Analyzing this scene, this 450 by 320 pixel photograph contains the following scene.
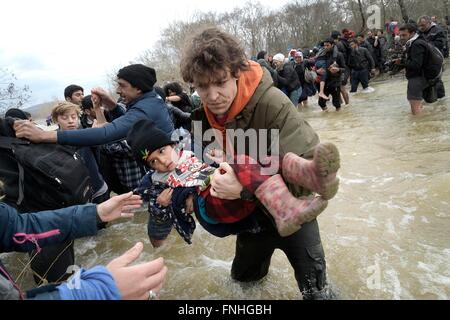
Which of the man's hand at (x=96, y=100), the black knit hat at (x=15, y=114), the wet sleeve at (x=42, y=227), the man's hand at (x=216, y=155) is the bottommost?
the wet sleeve at (x=42, y=227)

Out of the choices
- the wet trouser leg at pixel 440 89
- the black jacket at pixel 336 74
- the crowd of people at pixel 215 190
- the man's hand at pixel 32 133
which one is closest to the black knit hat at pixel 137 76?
the crowd of people at pixel 215 190

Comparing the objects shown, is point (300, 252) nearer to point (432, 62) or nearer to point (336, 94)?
point (432, 62)

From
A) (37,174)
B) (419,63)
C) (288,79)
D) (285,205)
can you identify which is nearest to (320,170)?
(285,205)

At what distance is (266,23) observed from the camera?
36375 mm

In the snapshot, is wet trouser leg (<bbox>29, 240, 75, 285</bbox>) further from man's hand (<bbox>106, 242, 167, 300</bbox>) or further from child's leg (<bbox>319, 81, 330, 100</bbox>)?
child's leg (<bbox>319, 81, 330, 100</bbox>)

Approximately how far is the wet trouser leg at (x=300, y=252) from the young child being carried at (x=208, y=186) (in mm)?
281

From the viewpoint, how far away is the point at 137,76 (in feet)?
9.62

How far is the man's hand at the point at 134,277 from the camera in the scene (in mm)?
1199

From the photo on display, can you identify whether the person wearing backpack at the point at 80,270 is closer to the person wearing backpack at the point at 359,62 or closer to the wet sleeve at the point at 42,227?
the wet sleeve at the point at 42,227

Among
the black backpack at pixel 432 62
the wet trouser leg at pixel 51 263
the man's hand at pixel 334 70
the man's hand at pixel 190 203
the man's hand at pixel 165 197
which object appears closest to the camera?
the man's hand at pixel 190 203

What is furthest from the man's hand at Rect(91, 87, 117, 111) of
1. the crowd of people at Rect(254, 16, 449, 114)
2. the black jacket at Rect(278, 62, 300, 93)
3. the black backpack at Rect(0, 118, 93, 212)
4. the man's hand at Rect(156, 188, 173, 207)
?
the black jacket at Rect(278, 62, 300, 93)

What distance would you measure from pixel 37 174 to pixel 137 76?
1.12 metres
